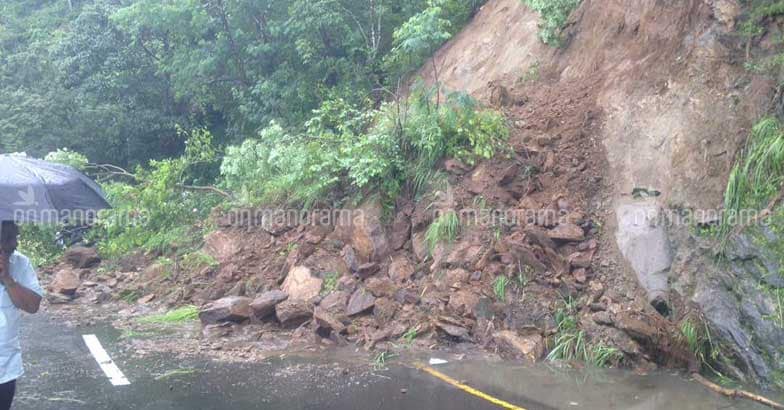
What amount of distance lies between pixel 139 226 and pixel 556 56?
7.92 meters

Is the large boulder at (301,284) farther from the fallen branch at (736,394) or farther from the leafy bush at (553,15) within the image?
the leafy bush at (553,15)

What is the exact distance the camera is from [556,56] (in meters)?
12.2

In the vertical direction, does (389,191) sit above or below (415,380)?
above

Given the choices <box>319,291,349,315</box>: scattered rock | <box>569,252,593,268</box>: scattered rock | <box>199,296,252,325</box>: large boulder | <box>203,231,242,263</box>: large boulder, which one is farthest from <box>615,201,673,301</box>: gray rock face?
<box>203,231,242,263</box>: large boulder

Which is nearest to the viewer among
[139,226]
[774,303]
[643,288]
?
[774,303]

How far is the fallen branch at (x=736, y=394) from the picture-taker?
6.31 metres

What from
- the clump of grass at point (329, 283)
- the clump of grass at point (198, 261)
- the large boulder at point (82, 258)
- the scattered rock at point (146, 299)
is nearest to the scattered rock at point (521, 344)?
the clump of grass at point (329, 283)

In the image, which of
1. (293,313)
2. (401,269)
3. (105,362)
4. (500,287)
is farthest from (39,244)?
(500,287)

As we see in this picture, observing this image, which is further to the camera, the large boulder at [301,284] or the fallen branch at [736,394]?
the large boulder at [301,284]

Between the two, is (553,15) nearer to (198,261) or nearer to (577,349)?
(577,349)

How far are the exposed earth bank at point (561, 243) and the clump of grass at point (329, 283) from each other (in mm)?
26

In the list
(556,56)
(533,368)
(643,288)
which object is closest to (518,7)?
(556,56)

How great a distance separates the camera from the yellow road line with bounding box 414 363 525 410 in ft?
21.0

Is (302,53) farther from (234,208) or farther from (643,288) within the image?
(643,288)
